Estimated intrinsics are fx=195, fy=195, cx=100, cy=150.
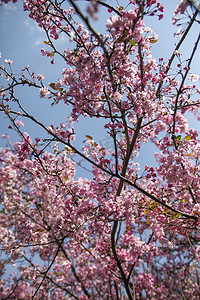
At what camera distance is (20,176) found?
798cm

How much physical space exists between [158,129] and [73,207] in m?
2.46

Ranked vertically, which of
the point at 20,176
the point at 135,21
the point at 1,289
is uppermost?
the point at 20,176

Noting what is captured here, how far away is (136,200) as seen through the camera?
3695 mm

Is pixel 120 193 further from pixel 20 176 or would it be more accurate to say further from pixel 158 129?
pixel 20 176

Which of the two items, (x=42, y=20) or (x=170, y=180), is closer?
(x=170, y=180)

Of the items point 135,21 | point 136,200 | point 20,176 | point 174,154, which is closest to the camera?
point 135,21

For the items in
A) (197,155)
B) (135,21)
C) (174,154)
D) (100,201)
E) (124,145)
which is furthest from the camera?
(124,145)

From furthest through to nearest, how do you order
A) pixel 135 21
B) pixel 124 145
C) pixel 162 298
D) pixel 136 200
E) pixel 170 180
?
pixel 162 298
pixel 124 145
pixel 136 200
pixel 170 180
pixel 135 21

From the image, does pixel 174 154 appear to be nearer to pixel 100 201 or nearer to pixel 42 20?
pixel 100 201

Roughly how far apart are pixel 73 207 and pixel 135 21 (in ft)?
11.6

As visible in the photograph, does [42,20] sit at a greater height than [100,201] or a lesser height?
greater

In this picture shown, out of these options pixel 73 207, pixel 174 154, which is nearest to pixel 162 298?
pixel 73 207

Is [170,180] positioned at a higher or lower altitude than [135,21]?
lower

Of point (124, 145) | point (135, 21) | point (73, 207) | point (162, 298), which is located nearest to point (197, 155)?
point (124, 145)
